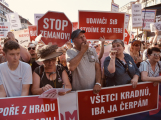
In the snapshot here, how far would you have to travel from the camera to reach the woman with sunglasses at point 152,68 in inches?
102

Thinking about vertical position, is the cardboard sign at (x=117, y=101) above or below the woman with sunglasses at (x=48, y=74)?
below

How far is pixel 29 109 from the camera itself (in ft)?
6.40

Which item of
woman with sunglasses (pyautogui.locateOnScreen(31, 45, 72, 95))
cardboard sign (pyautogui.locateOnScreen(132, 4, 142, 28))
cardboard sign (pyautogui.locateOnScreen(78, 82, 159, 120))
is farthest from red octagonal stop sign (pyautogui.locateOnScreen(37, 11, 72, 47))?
cardboard sign (pyautogui.locateOnScreen(132, 4, 142, 28))

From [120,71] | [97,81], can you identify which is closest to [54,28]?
[97,81]

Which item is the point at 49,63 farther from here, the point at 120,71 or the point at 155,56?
the point at 155,56

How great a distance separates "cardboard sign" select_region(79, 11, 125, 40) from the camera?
3174 millimetres

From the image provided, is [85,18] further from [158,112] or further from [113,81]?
[158,112]

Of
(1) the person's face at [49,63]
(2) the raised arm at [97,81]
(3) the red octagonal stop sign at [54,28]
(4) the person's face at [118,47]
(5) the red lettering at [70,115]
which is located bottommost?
(5) the red lettering at [70,115]

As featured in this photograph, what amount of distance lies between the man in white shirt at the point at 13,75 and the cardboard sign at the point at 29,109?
A: 127 mm

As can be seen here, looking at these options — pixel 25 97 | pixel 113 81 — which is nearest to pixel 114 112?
pixel 113 81

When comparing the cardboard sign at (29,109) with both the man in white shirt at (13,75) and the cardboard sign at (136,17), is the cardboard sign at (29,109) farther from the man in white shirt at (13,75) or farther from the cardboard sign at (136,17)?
the cardboard sign at (136,17)

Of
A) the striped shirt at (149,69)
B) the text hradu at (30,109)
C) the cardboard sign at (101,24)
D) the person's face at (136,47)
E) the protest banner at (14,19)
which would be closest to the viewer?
the text hradu at (30,109)

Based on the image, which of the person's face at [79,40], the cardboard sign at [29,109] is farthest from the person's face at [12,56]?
the person's face at [79,40]

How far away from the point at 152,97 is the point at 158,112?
1.17 feet
